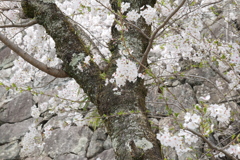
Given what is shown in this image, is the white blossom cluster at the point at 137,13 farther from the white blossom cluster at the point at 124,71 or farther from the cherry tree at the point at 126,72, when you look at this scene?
the white blossom cluster at the point at 124,71

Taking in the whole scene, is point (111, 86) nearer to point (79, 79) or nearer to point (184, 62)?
point (79, 79)

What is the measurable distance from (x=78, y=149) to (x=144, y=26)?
7.68 ft

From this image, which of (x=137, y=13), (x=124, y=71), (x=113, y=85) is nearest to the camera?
(x=124, y=71)

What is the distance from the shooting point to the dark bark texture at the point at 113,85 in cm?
157

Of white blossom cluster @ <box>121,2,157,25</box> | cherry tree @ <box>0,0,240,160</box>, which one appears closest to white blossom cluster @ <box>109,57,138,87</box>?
cherry tree @ <box>0,0,240,160</box>

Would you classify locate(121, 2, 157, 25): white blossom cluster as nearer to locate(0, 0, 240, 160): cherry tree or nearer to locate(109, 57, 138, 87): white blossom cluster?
locate(0, 0, 240, 160): cherry tree

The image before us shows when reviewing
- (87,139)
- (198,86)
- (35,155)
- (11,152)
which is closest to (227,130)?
(198,86)

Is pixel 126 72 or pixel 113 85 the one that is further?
pixel 113 85

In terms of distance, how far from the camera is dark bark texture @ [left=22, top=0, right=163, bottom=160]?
5.14 ft

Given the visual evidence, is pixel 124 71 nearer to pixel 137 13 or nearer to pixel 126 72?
pixel 126 72

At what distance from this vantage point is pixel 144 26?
7.05 ft

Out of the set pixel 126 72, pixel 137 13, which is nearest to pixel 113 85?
pixel 126 72

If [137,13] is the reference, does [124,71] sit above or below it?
below

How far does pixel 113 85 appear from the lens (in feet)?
5.96
